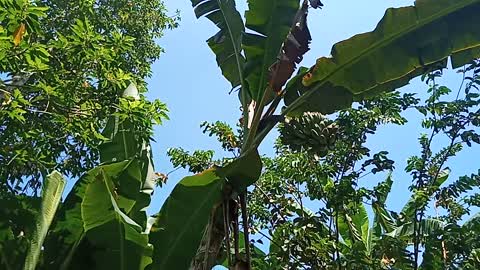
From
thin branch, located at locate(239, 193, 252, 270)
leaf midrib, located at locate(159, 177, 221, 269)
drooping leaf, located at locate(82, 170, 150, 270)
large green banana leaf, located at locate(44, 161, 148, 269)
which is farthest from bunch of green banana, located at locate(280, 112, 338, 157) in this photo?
drooping leaf, located at locate(82, 170, 150, 270)

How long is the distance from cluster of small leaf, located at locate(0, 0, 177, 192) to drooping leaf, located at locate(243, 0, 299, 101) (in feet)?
2.46

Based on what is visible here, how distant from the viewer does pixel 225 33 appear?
4.36 metres

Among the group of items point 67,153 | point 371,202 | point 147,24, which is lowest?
point 371,202

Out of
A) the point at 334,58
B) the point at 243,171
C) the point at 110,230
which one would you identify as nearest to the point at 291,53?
the point at 334,58

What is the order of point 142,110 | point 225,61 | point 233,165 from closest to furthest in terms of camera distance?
point 233,165
point 142,110
point 225,61

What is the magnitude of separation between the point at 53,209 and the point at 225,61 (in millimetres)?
1538

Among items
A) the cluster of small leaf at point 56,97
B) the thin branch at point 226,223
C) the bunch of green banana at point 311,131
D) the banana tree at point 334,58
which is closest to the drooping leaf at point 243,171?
the thin branch at point 226,223

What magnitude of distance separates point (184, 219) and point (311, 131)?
994 mm

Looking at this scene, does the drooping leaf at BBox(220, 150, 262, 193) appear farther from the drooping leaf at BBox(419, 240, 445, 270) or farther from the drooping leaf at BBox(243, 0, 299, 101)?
the drooping leaf at BBox(419, 240, 445, 270)

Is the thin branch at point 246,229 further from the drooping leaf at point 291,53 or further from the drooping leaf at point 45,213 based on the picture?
the drooping leaf at point 45,213

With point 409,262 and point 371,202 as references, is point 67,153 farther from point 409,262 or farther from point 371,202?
point 409,262

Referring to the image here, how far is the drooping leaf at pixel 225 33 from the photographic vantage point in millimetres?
4281

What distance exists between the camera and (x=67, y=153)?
182 inches

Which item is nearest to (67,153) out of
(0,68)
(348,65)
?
(0,68)
